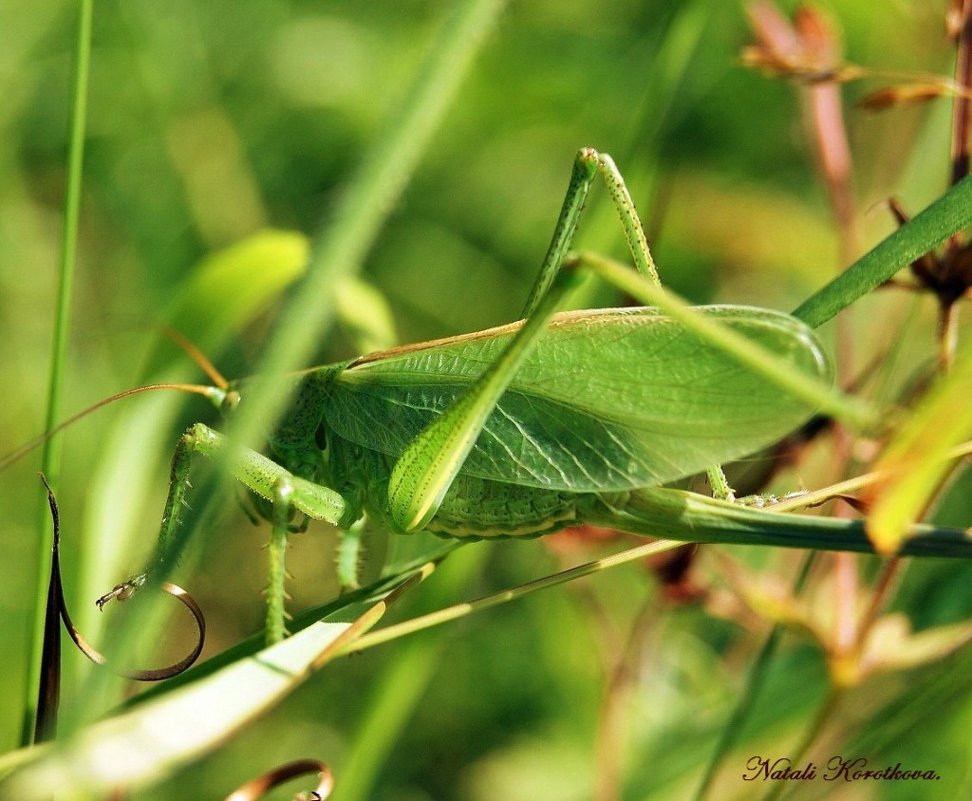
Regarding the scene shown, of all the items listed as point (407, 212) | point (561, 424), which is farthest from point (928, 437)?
point (407, 212)

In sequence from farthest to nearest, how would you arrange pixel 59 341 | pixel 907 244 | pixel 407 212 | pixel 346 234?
pixel 407 212 → pixel 59 341 → pixel 907 244 → pixel 346 234

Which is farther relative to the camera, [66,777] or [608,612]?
[608,612]

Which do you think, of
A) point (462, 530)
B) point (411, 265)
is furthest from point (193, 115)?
point (462, 530)

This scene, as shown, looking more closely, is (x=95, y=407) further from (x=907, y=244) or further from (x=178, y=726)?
(x=907, y=244)

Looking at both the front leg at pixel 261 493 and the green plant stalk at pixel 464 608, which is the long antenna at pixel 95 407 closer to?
the front leg at pixel 261 493

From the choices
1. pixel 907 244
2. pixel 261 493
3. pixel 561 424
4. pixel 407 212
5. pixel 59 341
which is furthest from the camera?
pixel 407 212

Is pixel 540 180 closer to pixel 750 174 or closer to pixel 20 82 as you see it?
pixel 750 174

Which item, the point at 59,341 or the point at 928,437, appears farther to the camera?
the point at 59,341

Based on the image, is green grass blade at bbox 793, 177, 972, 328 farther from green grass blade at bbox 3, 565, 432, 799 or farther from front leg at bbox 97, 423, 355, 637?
front leg at bbox 97, 423, 355, 637
